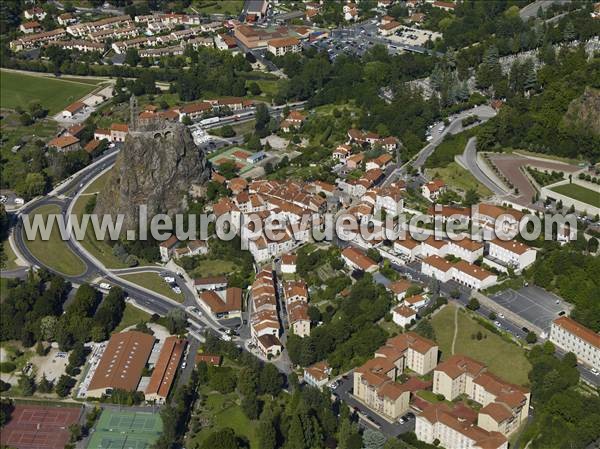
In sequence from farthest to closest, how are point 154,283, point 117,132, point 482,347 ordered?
1. point 117,132
2. point 154,283
3. point 482,347

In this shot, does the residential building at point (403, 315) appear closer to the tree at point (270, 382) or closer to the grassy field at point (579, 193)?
the tree at point (270, 382)

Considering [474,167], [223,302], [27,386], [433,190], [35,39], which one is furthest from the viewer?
[35,39]

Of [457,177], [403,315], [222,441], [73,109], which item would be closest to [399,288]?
[403,315]

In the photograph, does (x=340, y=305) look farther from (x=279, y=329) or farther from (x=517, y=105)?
(x=517, y=105)

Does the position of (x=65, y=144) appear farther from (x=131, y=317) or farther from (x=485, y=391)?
(x=485, y=391)

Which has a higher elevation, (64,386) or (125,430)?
(64,386)

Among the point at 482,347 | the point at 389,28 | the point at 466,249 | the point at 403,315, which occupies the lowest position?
the point at 389,28

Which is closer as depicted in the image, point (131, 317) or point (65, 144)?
point (131, 317)

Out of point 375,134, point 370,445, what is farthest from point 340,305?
point 375,134
